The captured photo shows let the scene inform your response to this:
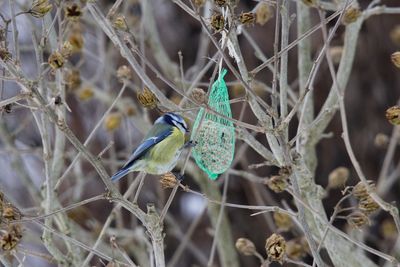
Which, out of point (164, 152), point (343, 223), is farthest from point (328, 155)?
point (164, 152)

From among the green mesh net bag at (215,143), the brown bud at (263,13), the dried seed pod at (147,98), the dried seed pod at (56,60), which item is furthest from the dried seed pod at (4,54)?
the brown bud at (263,13)

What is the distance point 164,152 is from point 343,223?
242cm

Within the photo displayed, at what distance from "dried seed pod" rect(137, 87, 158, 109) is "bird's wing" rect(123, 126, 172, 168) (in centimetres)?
58

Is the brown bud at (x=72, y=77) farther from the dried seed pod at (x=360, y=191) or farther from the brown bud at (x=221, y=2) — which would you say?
the dried seed pod at (x=360, y=191)

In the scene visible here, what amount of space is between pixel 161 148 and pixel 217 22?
2.87 ft

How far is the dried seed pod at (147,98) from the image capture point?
2011mm

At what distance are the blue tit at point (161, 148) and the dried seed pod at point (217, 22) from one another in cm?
75

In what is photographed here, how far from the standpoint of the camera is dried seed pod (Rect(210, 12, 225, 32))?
1.90 metres

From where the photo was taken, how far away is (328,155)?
5.06 m

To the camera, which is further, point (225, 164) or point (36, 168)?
point (36, 168)

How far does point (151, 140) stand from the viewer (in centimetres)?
271

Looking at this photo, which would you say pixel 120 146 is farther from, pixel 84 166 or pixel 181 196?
pixel 181 196

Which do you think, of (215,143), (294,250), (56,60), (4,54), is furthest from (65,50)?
(294,250)

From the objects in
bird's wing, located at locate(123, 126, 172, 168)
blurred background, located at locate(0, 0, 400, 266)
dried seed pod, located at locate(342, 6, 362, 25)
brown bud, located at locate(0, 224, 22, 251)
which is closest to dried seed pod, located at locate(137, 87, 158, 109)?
brown bud, located at locate(0, 224, 22, 251)
